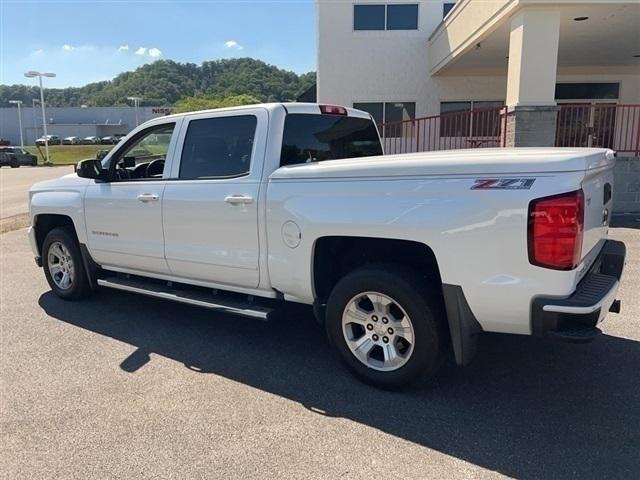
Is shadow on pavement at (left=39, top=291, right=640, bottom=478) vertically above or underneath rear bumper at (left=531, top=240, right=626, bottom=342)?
underneath

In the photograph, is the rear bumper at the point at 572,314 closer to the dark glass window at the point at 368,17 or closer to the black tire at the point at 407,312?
the black tire at the point at 407,312

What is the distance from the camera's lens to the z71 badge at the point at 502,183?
Result: 113 inches

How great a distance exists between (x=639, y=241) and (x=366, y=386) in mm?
6518

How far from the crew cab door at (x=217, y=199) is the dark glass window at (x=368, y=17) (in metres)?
13.8

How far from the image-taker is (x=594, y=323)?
9.87ft

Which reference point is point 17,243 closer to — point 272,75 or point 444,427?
point 444,427

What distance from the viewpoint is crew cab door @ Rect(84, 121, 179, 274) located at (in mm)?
4770

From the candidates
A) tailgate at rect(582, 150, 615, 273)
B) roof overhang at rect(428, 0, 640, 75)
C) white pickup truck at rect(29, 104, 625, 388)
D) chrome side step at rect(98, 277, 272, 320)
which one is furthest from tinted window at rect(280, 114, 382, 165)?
roof overhang at rect(428, 0, 640, 75)

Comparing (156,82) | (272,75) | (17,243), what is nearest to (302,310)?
(17,243)

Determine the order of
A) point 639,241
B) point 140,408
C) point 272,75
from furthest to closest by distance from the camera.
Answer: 1. point 272,75
2. point 639,241
3. point 140,408

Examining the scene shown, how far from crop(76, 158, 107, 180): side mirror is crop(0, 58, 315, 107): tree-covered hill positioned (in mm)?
70965

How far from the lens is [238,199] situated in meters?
4.07

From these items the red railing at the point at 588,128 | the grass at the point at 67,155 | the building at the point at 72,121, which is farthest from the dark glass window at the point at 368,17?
the building at the point at 72,121

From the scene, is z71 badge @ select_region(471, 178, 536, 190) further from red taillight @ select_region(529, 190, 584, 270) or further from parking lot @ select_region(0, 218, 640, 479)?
parking lot @ select_region(0, 218, 640, 479)
